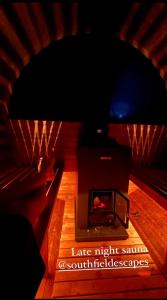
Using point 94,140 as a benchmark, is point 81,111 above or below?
above

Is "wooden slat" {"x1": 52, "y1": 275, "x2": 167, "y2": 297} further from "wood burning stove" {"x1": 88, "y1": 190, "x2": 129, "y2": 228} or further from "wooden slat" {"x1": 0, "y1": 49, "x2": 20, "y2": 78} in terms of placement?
"wooden slat" {"x1": 0, "y1": 49, "x2": 20, "y2": 78}

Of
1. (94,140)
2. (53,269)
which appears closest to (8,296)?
(53,269)

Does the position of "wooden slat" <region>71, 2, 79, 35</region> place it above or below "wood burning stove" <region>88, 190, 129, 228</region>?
above

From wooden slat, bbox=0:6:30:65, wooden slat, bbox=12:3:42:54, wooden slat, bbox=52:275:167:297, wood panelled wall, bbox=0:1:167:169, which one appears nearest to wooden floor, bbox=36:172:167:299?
wooden slat, bbox=52:275:167:297

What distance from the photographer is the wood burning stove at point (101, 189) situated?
306 cm

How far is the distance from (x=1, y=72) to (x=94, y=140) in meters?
1.83

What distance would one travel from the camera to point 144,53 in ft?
11.6

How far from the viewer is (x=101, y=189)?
3244 mm

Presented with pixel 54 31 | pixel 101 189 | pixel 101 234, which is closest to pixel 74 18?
pixel 54 31

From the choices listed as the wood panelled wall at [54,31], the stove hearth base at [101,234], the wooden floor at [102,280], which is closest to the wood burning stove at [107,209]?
the stove hearth base at [101,234]

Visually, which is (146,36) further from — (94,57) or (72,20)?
(72,20)

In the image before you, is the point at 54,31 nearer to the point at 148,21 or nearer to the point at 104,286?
the point at 148,21

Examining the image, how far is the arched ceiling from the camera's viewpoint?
247 cm

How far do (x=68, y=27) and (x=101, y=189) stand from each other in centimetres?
261
